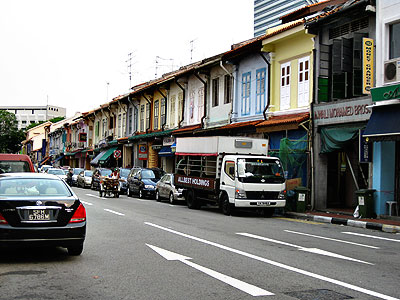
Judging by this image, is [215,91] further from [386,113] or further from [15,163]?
[15,163]

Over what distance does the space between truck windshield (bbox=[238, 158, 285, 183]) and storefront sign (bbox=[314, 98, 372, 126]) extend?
10.0ft

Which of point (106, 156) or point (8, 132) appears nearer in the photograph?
point (106, 156)

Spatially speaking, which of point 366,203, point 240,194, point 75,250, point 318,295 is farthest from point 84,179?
point 318,295

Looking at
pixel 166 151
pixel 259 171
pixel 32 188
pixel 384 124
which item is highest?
pixel 384 124

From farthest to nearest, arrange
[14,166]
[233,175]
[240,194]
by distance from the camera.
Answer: [233,175] → [240,194] → [14,166]

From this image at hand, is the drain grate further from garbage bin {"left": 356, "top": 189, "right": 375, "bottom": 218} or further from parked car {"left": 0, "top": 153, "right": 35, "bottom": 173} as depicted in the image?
garbage bin {"left": 356, "top": 189, "right": 375, "bottom": 218}

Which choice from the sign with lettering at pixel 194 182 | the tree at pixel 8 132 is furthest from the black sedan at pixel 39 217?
the tree at pixel 8 132

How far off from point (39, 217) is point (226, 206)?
11246 millimetres

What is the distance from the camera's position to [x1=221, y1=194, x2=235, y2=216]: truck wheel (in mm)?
18500

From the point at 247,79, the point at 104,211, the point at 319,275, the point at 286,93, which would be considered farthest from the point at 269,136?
the point at 319,275

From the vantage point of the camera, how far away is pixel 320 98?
69.1 feet

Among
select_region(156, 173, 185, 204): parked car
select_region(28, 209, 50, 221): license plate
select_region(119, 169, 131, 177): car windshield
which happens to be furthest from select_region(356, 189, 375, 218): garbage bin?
select_region(119, 169, 131, 177): car windshield

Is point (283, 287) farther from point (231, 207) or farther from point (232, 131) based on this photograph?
point (232, 131)

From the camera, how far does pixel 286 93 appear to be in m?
23.6
